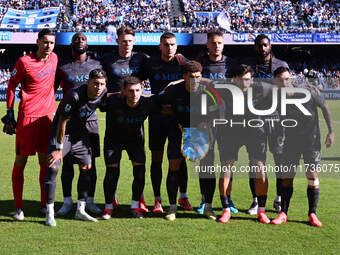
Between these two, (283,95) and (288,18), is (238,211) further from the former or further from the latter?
A: (288,18)

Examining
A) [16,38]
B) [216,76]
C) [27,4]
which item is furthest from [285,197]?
[27,4]

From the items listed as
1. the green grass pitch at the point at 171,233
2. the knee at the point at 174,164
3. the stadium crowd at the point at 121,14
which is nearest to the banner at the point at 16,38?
the stadium crowd at the point at 121,14

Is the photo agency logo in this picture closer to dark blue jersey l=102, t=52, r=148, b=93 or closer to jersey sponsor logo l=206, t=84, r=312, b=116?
jersey sponsor logo l=206, t=84, r=312, b=116

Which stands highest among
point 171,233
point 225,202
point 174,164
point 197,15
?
point 197,15

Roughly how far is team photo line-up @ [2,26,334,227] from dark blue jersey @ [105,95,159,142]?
13mm

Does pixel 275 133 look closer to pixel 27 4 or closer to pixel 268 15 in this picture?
pixel 27 4

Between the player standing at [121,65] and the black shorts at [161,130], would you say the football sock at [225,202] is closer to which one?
the black shorts at [161,130]

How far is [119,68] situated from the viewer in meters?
6.07

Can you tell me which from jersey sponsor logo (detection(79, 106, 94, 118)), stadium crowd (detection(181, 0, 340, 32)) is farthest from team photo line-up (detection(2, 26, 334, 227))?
stadium crowd (detection(181, 0, 340, 32))

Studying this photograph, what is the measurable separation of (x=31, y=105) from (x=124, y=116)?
1.22 m

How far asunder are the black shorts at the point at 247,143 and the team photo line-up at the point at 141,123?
0.04ft

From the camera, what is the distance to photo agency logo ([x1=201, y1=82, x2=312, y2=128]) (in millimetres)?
5426

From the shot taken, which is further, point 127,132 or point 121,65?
point 121,65

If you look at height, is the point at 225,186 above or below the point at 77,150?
below
